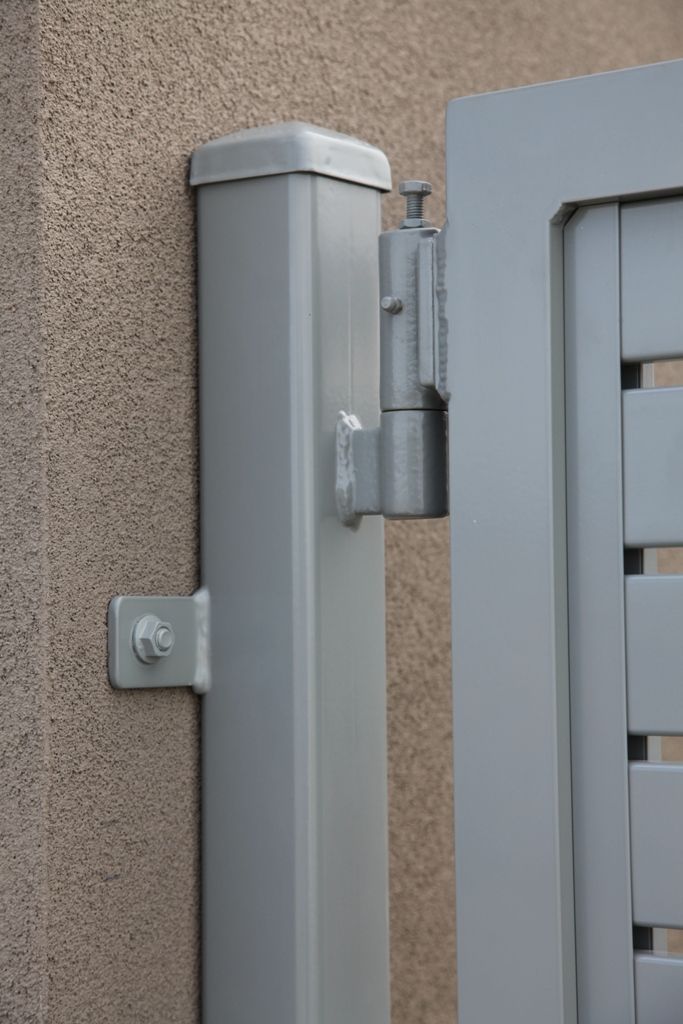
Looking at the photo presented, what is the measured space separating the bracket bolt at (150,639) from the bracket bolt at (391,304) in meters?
0.38

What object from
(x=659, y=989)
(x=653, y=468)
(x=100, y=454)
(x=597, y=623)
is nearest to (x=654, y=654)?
(x=597, y=623)

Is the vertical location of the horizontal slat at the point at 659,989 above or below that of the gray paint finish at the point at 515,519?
below

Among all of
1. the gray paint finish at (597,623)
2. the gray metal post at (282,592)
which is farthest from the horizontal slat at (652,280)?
the gray metal post at (282,592)

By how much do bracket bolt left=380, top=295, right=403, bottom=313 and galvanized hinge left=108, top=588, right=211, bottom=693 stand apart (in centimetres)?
34

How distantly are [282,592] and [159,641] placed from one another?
0.42ft

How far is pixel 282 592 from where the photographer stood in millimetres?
1356

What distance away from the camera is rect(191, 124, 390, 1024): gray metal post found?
4.42ft

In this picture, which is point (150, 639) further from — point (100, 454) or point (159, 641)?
point (100, 454)

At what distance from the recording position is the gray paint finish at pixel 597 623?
123 centimetres

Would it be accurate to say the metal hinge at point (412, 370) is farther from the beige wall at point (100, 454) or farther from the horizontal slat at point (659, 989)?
the horizontal slat at point (659, 989)

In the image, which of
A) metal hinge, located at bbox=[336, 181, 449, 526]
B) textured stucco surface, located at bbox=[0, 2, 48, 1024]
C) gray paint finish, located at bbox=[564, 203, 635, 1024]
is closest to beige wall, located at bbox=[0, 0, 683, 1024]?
textured stucco surface, located at bbox=[0, 2, 48, 1024]

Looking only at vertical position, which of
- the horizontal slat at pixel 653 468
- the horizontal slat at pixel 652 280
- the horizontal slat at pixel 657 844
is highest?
the horizontal slat at pixel 652 280

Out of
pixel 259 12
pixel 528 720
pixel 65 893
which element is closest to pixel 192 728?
pixel 65 893

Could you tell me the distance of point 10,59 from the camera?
1247 millimetres
